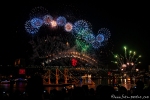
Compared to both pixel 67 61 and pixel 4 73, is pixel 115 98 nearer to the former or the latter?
pixel 67 61

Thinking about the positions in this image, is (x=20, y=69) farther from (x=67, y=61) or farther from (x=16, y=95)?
(x=16, y=95)

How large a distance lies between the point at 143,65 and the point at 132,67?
1538cm

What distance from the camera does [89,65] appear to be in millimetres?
49438

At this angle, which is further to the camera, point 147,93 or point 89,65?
point 89,65

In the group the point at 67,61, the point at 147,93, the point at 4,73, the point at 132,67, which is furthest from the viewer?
the point at 132,67

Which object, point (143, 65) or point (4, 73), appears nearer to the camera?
point (4, 73)

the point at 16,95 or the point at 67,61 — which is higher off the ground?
the point at 67,61

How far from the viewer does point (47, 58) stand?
1626 inches

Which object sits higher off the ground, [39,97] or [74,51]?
[74,51]

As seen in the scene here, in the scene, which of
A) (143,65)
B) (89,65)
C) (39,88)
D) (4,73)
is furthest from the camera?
(143,65)

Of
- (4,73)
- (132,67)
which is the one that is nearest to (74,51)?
(4,73)

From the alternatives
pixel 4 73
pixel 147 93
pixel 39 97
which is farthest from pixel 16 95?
pixel 4 73

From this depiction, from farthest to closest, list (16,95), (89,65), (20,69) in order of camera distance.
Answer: (89,65), (20,69), (16,95)

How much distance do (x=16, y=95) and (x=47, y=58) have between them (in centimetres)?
3030
